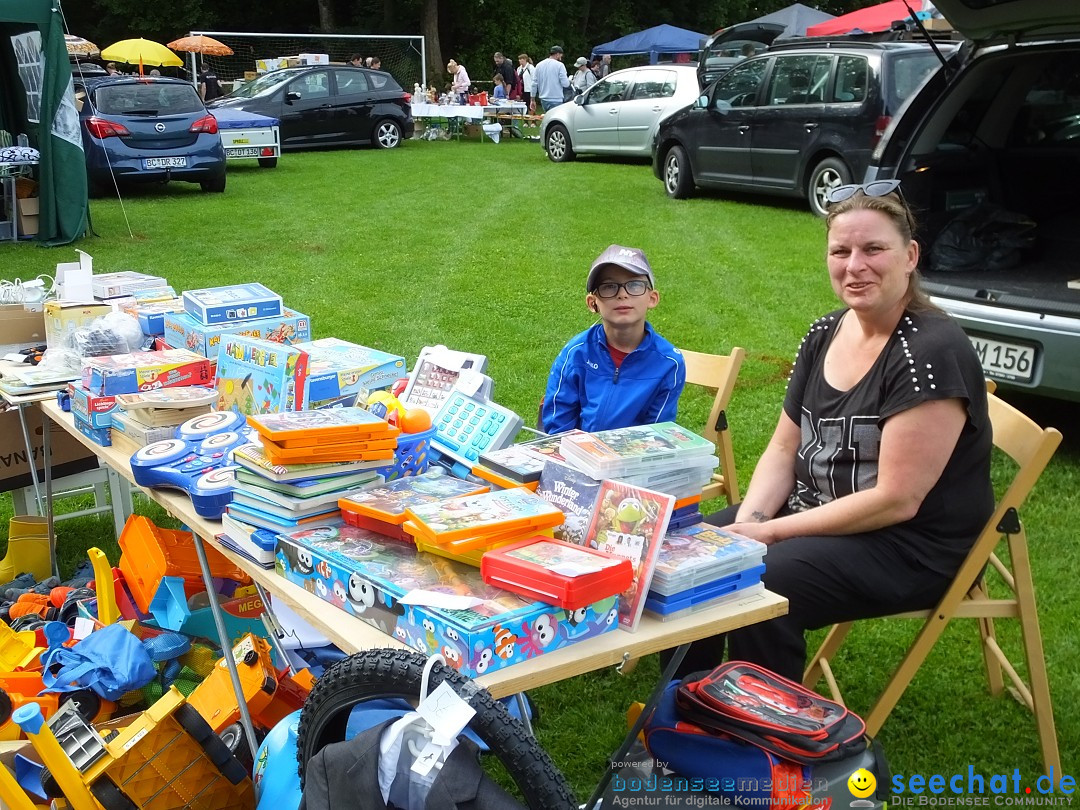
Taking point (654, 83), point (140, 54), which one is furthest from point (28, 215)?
point (140, 54)

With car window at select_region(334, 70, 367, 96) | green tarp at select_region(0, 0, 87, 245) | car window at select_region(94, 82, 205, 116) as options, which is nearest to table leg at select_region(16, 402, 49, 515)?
green tarp at select_region(0, 0, 87, 245)

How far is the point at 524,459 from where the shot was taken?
7.68 feet

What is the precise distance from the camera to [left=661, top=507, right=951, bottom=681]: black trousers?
2438 millimetres

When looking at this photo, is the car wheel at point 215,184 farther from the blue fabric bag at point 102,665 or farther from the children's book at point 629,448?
the children's book at point 629,448

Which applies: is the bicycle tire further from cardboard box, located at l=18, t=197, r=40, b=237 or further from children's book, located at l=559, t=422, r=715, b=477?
cardboard box, located at l=18, t=197, r=40, b=237

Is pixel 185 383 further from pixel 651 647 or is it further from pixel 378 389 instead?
pixel 651 647

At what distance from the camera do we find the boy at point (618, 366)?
116 inches

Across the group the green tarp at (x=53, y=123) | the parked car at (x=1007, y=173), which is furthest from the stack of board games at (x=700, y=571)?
the green tarp at (x=53, y=123)

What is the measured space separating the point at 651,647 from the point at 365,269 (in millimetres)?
7277

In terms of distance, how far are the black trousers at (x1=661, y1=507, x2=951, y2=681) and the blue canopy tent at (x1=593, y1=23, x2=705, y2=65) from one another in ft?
95.4

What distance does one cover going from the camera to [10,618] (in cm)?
338

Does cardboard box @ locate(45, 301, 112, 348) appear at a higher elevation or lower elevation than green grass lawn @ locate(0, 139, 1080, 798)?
higher

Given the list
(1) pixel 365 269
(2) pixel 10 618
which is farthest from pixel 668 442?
(1) pixel 365 269

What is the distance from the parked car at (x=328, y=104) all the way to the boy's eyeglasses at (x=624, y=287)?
1512 cm
